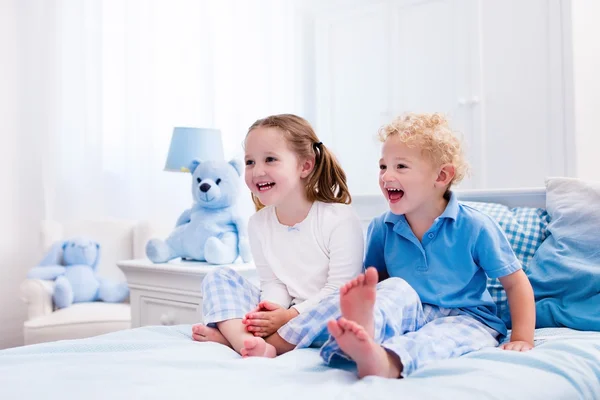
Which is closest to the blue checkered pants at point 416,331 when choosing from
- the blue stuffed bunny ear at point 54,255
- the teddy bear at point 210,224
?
the teddy bear at point 210,224

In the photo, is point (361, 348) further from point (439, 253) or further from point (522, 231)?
point (522, 231)

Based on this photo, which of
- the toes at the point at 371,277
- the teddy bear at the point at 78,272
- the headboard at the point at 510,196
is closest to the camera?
Result: the toes at the point at 371,277

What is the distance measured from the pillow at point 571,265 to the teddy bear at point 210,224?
3.42ft

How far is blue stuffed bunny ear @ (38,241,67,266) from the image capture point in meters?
2.55

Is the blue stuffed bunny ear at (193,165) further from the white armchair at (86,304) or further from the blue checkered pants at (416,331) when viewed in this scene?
the blue checkered pants at (416,331)

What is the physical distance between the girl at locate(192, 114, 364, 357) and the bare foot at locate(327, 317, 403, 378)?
325 millimetres

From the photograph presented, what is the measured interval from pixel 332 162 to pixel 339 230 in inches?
8.3

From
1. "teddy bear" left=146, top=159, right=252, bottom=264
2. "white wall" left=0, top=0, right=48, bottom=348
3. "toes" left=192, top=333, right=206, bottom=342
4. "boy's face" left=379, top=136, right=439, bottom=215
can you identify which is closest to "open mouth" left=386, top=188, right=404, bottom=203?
"boy's face" left=379, top=136, right=439, bottom=215

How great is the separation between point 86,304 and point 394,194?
164 cm

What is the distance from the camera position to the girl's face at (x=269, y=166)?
1407 mm

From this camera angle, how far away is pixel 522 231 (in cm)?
152

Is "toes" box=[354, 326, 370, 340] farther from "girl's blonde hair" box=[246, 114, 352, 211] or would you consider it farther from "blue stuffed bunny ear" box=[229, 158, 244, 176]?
"blue stuffed bunny ear" box=[229, 158, 244, 176]

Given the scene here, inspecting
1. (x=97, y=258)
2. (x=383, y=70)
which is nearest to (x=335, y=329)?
(x=97, y=258)

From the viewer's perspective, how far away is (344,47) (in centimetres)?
296
